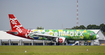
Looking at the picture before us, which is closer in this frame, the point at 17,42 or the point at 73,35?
the point at 73,35

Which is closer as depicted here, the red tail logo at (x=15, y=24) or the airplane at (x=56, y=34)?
the airplane at (x=56, y=34)

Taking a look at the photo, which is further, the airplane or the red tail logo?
the red tail logo

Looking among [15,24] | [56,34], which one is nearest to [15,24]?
[15,24]

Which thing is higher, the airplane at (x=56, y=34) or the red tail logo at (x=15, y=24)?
the red tail logo at (x=15, y=24)

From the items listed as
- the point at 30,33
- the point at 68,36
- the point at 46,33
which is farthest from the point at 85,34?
the point at 30,33

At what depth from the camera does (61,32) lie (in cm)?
4388

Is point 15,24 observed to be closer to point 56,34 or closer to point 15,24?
point 15,24

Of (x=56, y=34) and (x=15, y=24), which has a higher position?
(x=15, y=24)

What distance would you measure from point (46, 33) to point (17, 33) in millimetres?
7547

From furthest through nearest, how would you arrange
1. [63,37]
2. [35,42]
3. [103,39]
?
1. [103,39]
2. [35,42]
3. [63,37]

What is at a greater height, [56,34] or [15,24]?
[15,24]

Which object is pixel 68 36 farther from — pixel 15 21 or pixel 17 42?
pixel 17 42

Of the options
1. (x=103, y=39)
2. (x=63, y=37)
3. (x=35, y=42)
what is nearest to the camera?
(x=63, y=37)

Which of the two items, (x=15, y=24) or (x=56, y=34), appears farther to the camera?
(x=15, y=24)
